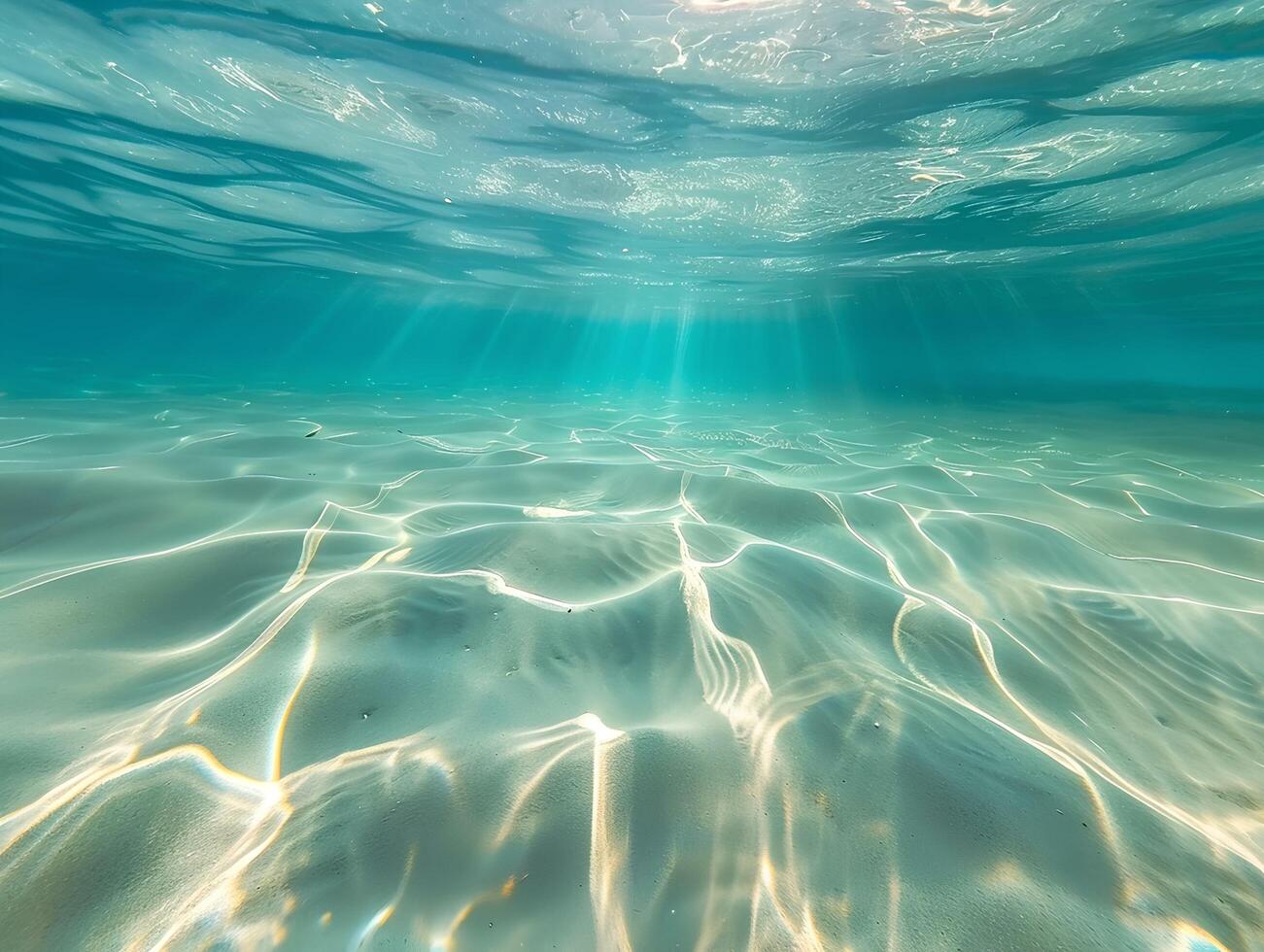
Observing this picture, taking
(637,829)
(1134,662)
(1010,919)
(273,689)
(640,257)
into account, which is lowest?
(1134,662)

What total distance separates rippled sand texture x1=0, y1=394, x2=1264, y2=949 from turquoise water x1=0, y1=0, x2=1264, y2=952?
0.02m

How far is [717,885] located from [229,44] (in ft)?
40.8

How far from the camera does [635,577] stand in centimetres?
339

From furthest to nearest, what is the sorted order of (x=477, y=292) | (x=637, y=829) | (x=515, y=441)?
1. (x=477, y=292)
2. (x=515, y=441)
3. (x=637, y=829)

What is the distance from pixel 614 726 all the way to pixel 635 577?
134 cm

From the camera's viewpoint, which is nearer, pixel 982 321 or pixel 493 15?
pixel 493 15

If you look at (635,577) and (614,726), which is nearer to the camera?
(614,726)

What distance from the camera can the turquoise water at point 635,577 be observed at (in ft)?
5.15

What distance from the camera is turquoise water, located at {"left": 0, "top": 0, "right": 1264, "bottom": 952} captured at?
1569 millimetres

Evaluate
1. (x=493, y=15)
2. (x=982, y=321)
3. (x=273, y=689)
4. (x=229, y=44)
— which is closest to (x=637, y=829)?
(x=273, y=689)

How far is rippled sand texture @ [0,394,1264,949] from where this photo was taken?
1.50 m

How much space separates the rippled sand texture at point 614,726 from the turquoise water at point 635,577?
0.02m

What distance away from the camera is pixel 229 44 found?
8359 millimetres

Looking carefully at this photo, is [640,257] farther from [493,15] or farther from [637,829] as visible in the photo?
[637,829]
